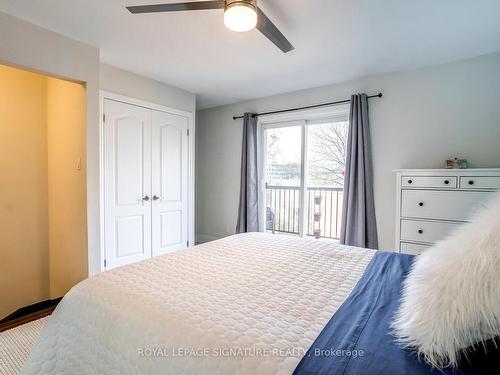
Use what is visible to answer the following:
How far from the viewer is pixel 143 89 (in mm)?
3109

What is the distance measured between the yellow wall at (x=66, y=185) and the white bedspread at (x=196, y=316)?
145 cm

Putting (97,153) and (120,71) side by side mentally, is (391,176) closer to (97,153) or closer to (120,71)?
(97,153)

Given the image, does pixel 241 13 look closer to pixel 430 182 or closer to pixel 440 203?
pixel 430 182

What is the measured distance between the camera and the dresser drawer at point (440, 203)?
214cm

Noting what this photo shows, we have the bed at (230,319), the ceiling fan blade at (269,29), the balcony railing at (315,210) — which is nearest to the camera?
the bed at (230,319)

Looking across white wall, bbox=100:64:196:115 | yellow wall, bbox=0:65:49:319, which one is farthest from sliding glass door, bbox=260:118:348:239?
yellow wall, bbox=0:65:49:319

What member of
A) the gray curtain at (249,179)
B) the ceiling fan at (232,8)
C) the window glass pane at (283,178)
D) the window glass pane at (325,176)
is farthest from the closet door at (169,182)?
the ceiling fan at (232,8)

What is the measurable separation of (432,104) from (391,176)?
2.77 feet

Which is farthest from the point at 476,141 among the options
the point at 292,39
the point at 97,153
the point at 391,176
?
the point at 97,153

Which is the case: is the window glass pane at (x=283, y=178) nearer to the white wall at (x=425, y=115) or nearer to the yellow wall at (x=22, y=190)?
the white wall at (x=425, y=115)

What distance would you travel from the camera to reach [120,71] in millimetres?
2883

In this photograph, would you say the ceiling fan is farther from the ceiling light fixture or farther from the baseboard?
the baseboard

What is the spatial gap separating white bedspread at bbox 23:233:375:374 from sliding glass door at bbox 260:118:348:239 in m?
2.16

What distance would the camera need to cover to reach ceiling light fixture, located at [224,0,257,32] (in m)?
1.40
